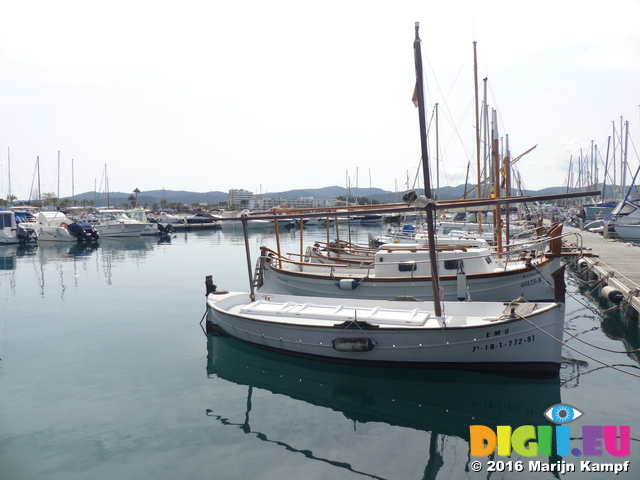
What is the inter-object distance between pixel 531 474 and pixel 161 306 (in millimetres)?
15484

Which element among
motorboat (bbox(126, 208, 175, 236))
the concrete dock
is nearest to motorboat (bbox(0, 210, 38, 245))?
motorboat (bbox(126, 208, 175, 236))

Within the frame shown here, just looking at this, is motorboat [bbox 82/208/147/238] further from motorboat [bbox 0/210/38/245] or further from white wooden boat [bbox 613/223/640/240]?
white wooden boat [bbox 613/223/640/240]

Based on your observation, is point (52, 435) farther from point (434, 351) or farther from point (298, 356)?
point (434, 351)

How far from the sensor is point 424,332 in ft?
33.1

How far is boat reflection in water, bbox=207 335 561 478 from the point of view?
862 cm

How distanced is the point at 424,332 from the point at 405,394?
4.57 ft

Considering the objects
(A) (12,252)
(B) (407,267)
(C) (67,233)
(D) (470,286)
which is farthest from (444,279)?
(C) (67,233)

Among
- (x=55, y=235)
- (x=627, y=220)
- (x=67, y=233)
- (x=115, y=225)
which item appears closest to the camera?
(x=627, y=220)

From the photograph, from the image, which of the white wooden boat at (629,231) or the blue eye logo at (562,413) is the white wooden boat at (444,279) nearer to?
the blue eye logo at (562,413)

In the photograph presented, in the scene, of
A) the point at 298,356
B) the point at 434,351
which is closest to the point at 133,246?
the point at 298,356

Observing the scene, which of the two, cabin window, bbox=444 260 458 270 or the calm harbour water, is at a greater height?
cabin window, bbox=444 260 458 270

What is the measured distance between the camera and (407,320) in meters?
10.6

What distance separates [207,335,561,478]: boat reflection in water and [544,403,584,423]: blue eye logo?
14 centimetres

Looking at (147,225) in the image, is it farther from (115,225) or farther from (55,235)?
(55,235)
